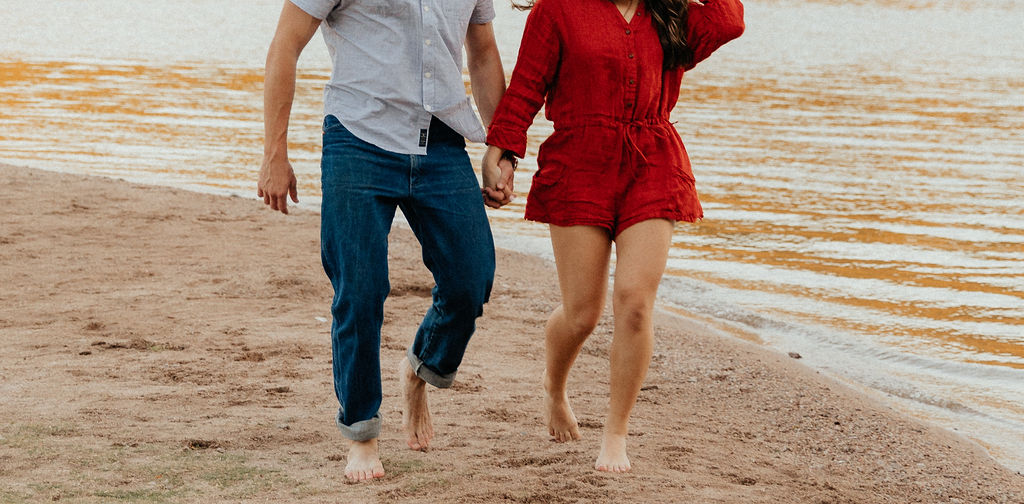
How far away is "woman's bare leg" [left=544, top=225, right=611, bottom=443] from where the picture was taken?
4191 mm

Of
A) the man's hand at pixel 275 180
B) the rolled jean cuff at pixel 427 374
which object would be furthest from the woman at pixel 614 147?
the man's hand at pixel 275 180

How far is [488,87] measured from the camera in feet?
14.5

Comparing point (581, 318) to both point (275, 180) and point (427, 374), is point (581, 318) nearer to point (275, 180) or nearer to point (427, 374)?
point (427, 374)

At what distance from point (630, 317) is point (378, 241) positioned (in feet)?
2.95

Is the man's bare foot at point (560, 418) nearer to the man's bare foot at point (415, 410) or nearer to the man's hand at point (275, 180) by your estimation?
the man's bare foot at point (415, 410)

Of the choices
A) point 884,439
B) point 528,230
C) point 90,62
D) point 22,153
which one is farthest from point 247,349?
point 90,62

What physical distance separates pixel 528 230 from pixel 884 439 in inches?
225

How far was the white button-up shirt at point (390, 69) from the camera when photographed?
389 centimetres

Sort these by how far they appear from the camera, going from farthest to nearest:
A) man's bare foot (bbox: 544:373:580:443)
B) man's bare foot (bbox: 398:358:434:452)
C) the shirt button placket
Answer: man's bare foot (bbox: 544:373:580:443) → man's bare foot (bbox: 398:358:434:452) → the shirt button placket

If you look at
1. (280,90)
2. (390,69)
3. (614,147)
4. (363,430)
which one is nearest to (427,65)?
(390,69)

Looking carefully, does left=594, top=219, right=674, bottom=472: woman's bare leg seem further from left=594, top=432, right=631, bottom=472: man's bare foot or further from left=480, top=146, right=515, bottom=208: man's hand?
left=480, top=146, right=515, bottom=208: man's hand

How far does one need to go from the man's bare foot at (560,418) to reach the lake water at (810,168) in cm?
218

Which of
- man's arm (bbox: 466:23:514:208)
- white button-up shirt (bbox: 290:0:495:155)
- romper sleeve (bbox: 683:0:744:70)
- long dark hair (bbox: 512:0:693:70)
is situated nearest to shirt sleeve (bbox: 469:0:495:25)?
man's arm (bbox: 466:23:514:208)

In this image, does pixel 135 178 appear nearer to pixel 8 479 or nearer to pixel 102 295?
pixel 102 295
